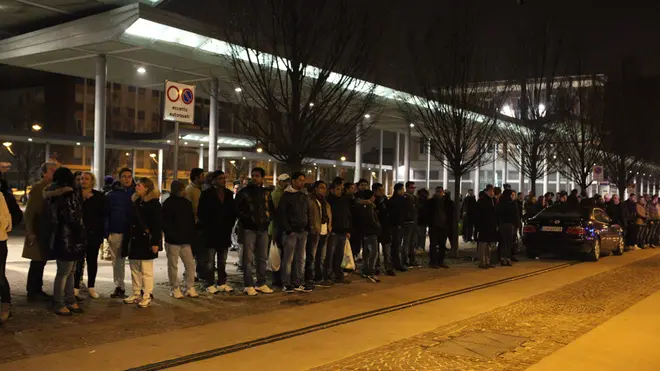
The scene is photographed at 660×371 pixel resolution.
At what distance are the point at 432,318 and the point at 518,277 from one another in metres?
5.44

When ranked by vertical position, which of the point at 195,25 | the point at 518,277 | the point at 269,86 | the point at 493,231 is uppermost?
the point at 195,25

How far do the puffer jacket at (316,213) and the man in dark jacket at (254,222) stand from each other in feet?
2.55

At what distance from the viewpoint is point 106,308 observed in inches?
327

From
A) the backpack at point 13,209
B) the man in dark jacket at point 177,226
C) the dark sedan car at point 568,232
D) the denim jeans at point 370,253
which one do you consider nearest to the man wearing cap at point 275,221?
the man in dark jacket at point 177,226

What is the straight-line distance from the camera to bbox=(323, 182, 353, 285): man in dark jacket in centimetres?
1095

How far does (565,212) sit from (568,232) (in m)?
0.81

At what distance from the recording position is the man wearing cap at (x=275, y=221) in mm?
10438

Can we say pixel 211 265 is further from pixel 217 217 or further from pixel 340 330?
pixel 340 330

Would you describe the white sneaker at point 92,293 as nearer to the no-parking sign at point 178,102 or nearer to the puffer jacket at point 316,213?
the no-parking sign at point 178,102

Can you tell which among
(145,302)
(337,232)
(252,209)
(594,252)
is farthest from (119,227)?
(594,252)

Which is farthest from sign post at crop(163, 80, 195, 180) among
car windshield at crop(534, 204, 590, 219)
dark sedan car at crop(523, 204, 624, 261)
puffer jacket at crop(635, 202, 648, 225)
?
puffer jacket at crop(635, 202, 648, 225)

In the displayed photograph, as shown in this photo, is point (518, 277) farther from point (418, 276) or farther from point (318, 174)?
point (318, 174)

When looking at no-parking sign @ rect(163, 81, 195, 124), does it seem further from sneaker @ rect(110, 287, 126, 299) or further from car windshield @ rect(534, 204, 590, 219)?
car windshield @ rect(534, 204, 590, 219)

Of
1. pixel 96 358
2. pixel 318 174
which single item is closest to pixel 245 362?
pixel 96 358
